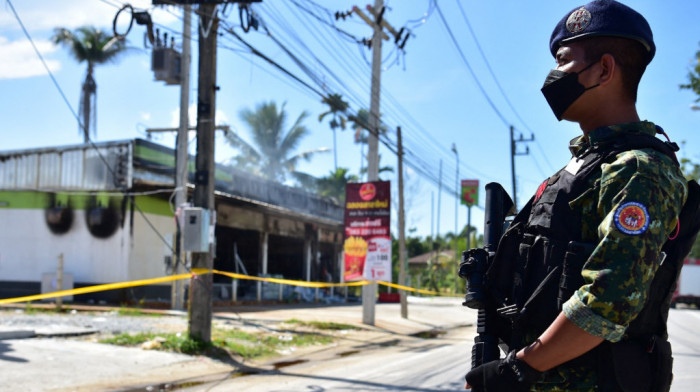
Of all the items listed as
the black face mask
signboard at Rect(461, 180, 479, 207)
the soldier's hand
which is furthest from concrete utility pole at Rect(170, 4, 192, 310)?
signboard at Rect(461, 180, 479, 207)

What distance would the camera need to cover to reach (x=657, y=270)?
173 centimetres

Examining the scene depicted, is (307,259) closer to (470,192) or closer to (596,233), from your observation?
(470,192)

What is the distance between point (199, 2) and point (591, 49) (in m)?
8.80

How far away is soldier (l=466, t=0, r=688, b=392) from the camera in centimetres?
160

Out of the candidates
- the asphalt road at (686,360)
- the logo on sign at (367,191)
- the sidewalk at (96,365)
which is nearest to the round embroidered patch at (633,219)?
the asphalt road at (686,360)

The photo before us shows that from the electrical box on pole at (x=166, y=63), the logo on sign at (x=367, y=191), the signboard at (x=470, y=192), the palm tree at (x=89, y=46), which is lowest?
the logo on sign at (x=367, y=191)

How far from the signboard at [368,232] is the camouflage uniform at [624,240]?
1371 centimetres

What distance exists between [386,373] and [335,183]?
115 feet

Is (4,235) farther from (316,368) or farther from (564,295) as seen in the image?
(564,295)

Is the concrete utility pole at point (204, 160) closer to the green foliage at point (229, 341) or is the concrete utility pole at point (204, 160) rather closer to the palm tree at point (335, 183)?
the green foliage at point (229, 341)

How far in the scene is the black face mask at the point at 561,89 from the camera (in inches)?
75.4

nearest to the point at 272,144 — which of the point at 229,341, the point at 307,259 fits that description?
the point at 307,259

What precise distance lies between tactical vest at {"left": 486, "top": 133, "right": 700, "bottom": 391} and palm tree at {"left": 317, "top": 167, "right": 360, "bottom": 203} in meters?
41.0

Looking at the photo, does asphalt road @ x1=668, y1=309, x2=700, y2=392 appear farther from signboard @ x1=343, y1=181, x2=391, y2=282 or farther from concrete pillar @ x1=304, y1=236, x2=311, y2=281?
concrete pillar @ x1=304, y1=236, x2=311, y2=281
